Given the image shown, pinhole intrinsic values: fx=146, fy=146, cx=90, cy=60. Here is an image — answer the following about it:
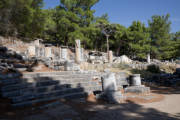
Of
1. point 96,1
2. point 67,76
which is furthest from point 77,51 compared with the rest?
point 96,1

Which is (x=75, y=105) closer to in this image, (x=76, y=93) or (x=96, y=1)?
(x=76, y=93)

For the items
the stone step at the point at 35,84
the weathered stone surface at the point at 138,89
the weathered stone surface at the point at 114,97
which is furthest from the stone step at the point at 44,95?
the weathered stone surface at the point at 138,89

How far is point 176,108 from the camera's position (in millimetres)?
5340

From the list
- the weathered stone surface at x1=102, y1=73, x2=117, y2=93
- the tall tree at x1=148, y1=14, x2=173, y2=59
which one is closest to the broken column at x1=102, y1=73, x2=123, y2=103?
the weathered stone surface at x1=102, y1=73, x2=117, y2=93

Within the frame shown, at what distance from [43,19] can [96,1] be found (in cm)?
2809

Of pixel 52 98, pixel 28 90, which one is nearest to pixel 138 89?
pixel 52 98

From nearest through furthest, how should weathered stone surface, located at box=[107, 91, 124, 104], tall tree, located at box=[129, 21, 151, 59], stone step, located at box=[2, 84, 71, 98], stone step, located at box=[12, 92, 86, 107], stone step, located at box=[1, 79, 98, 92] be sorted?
1. stone step, located at box=[12, 92, 86, 107]
2. stone step, located at box=[2, 84, 71, 98]
3. stone step, located at box=[1, 79, 98, 92]
4. weathered stone surface, located at box=[107, 91, 124, 104]
5. tall tree, located at box=[129, 21, 151, 59]

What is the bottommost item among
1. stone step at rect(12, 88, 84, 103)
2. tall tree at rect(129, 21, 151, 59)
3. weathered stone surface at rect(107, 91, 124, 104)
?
weathered stone surface at rect(107, 91, 124, 104)

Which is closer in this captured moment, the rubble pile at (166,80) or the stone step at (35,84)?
the stone step at (35,84)

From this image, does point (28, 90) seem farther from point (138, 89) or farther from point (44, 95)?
point (138, 89)

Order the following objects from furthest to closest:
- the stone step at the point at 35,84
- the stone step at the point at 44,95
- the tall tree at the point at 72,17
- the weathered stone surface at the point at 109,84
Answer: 1. the tall tree at the point at 72,17
2. the weathered stone surface at the point at 109,84
3. the stone step at the point at 35,84
4. the stone step at the point at 44,95

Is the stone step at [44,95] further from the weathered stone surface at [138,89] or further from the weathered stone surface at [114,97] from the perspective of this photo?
the weathered stone surface at [138,89]

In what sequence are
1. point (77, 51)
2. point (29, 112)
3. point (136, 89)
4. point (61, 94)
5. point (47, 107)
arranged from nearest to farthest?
point (29, 112), point (47, 107), point (61, 94), point (136, 89), point (77, 51)

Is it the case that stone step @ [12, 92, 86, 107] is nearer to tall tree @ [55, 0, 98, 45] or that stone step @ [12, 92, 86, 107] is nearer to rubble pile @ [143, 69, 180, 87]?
rubble pile @ [143, 69, 180, 87]
